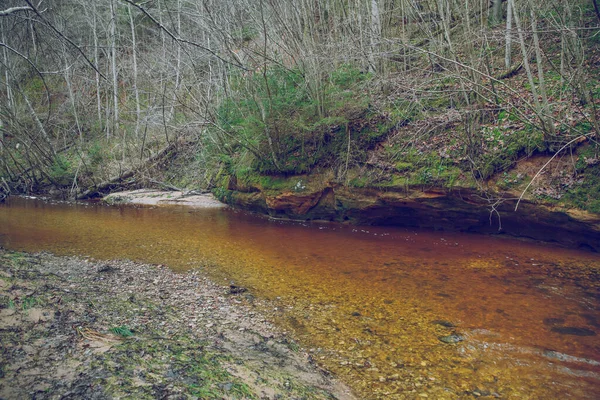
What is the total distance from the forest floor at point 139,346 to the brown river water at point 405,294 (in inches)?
18.6

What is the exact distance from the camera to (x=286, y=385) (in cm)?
315

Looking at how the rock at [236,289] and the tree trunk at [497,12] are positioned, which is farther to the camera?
the tree trunk at [497,12]

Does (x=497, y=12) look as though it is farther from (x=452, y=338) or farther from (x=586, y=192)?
(x=452, y=338)

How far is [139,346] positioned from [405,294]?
396cm

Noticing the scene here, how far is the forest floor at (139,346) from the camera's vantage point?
2.61 m

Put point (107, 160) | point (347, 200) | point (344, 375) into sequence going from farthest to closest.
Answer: point (107, 160), point (347, 200), point (344, 375)

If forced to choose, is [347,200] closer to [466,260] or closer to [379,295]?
[466,260]

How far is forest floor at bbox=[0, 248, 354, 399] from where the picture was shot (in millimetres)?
2607

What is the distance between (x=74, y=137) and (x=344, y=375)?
22.8 meters

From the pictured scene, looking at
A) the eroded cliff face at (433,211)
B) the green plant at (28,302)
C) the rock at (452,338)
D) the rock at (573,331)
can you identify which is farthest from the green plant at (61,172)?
the rock at (573,331)

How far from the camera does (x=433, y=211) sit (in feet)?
30.0

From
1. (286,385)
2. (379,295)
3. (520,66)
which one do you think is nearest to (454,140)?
(520,66)

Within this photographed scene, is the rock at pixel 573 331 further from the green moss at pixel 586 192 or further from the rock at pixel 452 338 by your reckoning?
the green moss at pixel 586 192

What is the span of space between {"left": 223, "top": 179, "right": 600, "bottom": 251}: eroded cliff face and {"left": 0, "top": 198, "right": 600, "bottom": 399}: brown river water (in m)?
0.39
